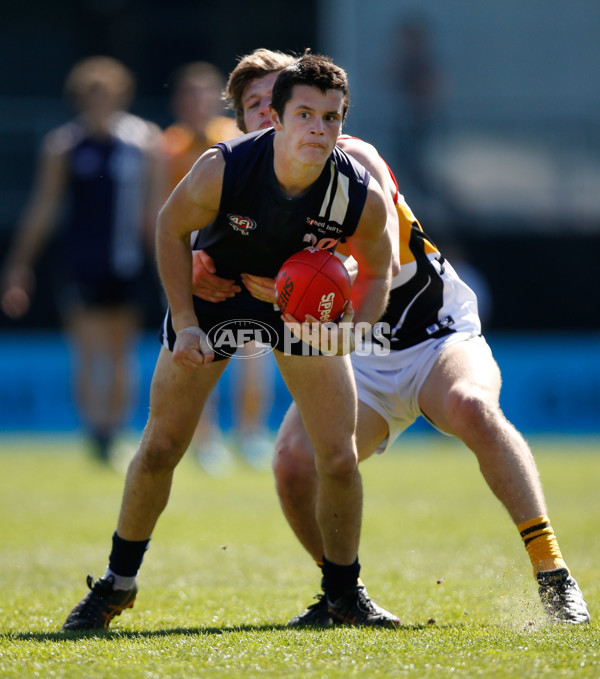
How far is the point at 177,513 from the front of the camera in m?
8.16

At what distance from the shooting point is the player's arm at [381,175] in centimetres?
450

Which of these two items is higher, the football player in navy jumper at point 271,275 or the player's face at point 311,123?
the player's face at point 311,123

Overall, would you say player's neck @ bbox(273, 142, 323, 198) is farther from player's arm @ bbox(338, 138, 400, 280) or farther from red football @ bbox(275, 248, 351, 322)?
player's arm @ bbox(338, 138, 400, 280)

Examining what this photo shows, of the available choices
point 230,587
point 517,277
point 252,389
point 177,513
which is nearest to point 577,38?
point 517,277

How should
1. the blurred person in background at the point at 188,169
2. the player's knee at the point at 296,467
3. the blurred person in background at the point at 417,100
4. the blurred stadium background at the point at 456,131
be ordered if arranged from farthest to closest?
the blurred person in background at the point at 417,100 < the blurred stadium background at the point at 456,131 < the blurred person in background at the point at 188,169 < the player's knee at the point at 296,467

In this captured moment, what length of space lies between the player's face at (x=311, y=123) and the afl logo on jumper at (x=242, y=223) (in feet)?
1.01

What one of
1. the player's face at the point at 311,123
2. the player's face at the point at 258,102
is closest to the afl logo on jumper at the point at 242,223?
the player's face at the point at 311,123

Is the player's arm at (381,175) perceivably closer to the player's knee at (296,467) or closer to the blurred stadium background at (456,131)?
the player's knee at (296,467)

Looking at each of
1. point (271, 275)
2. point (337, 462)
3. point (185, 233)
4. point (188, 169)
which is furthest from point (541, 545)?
point (188, 169)

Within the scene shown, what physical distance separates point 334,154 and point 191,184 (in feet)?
1.81

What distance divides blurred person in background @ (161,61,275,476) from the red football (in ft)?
16.5

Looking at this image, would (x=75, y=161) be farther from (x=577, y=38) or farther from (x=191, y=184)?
(x=577, y=38)

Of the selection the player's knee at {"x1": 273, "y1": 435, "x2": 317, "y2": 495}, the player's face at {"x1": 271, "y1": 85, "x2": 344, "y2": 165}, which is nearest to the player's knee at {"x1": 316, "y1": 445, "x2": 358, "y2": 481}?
the player's knee at {"x1": 273, "y1": 435, "x2": 317, "y2": 495}

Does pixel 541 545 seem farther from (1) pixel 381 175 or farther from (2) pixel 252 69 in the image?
(2) pixel 252 69
